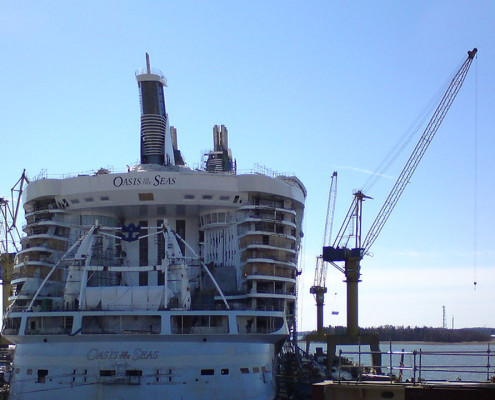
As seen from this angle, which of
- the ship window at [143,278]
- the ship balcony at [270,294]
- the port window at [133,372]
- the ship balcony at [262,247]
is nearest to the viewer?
the port window at [133,372]

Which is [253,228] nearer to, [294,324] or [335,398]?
[294,324]

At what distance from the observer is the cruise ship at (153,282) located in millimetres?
47562

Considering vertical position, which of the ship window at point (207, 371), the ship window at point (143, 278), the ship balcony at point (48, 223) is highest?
the ship balcony at point (48, 223)

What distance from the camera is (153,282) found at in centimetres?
5747

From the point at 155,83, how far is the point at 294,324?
23835mm

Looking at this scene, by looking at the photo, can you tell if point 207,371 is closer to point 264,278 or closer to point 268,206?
point 264,278

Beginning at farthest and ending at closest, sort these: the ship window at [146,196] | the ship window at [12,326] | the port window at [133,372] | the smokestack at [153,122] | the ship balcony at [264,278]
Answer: the smokestack at [153,122] → the ship window at [146,196] → the ship balcony at [264,278] → the ship window at [12,326] → the port window at [133,372]

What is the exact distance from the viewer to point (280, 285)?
2286 inches

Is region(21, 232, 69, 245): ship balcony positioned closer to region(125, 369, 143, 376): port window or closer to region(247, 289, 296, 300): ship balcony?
region(125, 369, 143, 376): port window

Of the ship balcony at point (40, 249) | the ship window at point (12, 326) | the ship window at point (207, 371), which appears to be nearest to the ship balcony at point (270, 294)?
the ship window at point (207, 371)

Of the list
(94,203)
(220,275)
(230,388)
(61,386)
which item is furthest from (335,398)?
(94,203)

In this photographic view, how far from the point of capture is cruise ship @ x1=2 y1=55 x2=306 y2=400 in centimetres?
4756

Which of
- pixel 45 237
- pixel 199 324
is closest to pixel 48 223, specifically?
pixel 45 237

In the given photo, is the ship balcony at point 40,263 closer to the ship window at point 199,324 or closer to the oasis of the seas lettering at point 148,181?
the oasis of the seas lettering at point 148,181
